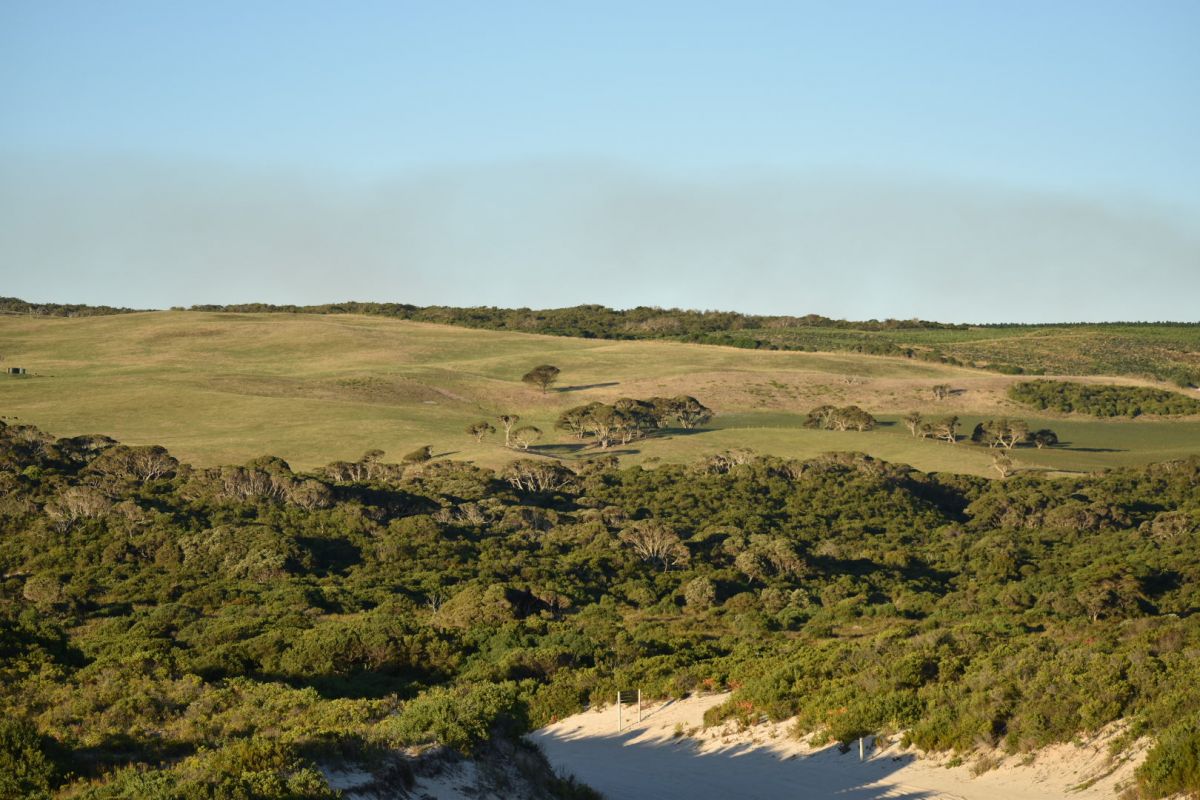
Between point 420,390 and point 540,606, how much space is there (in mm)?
66263

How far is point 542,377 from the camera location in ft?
372

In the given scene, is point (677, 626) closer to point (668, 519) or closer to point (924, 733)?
point (924, 733)

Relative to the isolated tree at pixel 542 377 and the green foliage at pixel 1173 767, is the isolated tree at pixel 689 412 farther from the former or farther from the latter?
the green foliage at pixel 1173 767

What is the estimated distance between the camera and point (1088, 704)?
65.7 ft

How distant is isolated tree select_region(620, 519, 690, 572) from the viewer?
57.9 metres

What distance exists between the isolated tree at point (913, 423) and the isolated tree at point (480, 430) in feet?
98.2

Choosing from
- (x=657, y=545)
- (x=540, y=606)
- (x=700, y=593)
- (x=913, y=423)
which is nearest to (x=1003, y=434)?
(x=913, y=423)

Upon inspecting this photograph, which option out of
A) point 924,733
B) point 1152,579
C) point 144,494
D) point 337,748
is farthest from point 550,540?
point 337,748

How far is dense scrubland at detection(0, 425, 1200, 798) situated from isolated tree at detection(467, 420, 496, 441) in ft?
30.1

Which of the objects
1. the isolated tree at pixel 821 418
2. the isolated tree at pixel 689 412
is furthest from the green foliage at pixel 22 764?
the isolated tree at pixel 821 418

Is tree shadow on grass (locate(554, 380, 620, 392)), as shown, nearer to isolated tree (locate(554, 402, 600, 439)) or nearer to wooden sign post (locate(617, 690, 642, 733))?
isolated tree (locate(554, 402, 600, 439))

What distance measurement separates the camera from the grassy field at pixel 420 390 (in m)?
90.4

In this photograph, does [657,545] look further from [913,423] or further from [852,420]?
[913,423]

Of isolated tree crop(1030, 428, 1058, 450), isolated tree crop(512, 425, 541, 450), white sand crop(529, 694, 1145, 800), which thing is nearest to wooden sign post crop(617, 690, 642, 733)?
white sand crop(529, 694, 1145, 800)
